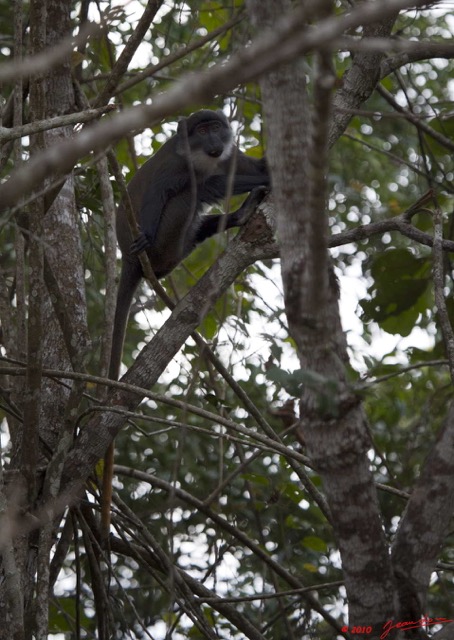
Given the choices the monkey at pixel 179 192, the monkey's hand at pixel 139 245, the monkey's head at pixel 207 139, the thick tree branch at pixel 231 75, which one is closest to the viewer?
the thick tree branch at pixel 231 75

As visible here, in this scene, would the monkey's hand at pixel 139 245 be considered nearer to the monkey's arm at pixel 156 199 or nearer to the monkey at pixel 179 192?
the monkey at pixel 179 192

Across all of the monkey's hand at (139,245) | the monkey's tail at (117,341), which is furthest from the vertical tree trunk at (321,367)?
the monkey's hand at (139,245)

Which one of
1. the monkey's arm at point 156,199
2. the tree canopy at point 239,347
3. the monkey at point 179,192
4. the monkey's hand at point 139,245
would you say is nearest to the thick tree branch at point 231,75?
the tree canopy at point 239,347

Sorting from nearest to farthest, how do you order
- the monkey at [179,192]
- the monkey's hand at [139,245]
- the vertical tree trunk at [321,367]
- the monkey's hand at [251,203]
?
1. the vertical tree trunk at [321,367]
2. the monkey's hand at [251,203]
3. the monkey's hand at [139,245]
4. the monkey at [179,192]

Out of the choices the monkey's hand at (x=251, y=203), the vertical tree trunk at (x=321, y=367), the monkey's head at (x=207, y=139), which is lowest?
the vertical tree trunk at (x=321, y=367)

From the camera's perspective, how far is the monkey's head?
6109 millimetres

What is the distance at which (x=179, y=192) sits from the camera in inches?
233

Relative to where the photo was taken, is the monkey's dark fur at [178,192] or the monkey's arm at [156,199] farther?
the monkey's arm at [156,199]

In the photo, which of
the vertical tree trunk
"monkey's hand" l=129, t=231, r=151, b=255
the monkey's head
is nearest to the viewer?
the vertical tree trunk

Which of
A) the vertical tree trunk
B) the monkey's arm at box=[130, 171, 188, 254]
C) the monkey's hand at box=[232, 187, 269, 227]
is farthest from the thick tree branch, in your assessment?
the monkey's arm at box=[130, 171, 188, 254]

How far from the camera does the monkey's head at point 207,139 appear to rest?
6.11 m

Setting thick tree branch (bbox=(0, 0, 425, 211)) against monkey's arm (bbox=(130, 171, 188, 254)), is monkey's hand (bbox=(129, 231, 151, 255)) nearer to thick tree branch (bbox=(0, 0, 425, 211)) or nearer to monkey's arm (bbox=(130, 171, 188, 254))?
monkey's arm (bbox=(130, 171, 188, 254))

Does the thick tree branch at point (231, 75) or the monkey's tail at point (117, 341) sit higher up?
the monkey's tail at point (117, 341)

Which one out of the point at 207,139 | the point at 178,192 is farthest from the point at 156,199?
the point at 207,139
